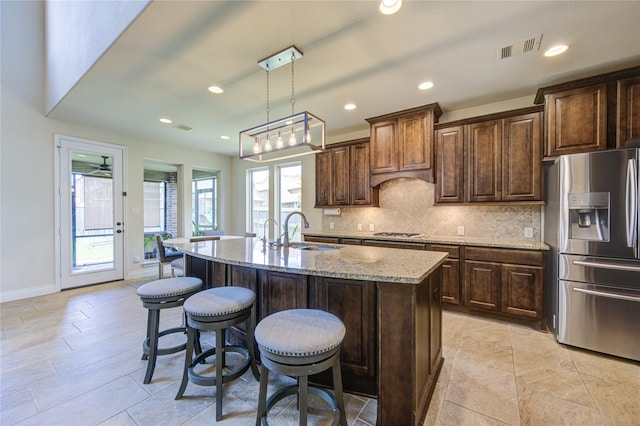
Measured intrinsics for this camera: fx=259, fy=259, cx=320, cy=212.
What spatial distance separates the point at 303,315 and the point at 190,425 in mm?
943

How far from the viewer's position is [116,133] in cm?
478

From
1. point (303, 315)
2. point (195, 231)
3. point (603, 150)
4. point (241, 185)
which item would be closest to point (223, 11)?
point (303, 315)

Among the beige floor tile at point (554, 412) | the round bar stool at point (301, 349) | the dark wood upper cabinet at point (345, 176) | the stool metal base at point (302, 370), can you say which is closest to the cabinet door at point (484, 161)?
the dark wood upper cabinet at point (345, 176)

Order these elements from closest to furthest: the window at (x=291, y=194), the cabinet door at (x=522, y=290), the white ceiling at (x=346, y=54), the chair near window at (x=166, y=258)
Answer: the white ceiling at (x=346, y=54), the cabinet door at (x=522, y=290), the chair near window at (x=166, y=258), the window at (x=291, y=194)

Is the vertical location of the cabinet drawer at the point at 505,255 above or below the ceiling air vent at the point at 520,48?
below

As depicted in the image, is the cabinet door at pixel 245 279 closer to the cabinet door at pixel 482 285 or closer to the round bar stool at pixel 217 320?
the round bar stool at pixel 217 320

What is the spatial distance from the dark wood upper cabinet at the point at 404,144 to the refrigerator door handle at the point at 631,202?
1.74m

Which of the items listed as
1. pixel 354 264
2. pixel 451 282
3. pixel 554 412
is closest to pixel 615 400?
pixel 554 412

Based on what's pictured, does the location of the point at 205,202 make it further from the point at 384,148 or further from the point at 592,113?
the point at 592,113

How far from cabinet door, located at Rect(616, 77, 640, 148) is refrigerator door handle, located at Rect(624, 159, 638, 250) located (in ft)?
1.33

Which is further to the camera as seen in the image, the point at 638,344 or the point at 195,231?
the point at 195,231

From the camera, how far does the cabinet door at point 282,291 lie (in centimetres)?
188

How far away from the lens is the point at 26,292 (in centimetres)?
385

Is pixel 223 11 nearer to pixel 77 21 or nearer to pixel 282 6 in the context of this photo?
pixel 282 6
